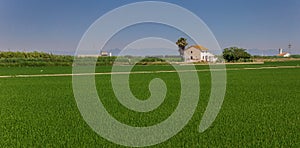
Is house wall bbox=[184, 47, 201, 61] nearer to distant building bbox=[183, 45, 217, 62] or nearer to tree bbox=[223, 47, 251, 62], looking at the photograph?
distant building bbox=[183, 45, 217, 62]

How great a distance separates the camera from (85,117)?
28.3ft

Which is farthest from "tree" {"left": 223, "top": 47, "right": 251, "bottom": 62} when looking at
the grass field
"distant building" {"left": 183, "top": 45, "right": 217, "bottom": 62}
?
the grass field

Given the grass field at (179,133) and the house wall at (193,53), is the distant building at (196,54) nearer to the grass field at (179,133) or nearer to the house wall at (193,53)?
the house wall at (193,53)

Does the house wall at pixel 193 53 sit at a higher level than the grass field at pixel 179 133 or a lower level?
higher

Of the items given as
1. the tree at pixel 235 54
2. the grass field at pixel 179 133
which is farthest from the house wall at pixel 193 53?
the grass field at pixel 179 133

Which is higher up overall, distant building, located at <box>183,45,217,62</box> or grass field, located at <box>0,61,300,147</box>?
distant building, located at <box>183,45,217,62</box>

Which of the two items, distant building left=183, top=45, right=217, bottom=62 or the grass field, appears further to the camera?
distant building left=183, top=45, right=217, bottom=62

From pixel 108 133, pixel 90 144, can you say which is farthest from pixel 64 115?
pixel 90 144

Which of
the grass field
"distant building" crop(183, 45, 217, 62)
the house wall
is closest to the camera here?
the grass field

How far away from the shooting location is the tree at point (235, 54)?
94775 mm

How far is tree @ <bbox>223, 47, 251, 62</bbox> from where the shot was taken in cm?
9478

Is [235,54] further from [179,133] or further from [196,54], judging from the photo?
[179,133]

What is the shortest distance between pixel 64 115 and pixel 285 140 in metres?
5.81

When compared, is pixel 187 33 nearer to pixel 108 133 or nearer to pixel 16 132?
pixel 108 133
